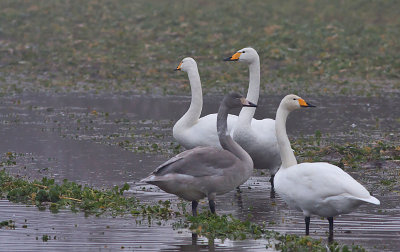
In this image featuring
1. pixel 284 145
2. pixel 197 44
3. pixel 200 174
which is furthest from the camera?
pixel 197 44

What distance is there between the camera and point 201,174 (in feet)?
32.2

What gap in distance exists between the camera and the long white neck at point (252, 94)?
41.2 feet

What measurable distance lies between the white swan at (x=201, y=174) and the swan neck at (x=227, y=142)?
34 mm

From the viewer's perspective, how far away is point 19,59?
30.1 meters

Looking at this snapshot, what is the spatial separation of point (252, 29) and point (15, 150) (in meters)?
19.8

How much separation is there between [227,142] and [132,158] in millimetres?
4564

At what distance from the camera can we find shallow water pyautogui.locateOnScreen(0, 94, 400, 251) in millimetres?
8938

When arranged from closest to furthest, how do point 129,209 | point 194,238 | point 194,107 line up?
1. point 194,238
2. point 129,209
3. point 194,107

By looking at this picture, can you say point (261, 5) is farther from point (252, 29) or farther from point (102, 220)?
point (102, 220)

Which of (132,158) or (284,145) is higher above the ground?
(132,158)

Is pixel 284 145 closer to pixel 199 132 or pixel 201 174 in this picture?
pixel 201 174

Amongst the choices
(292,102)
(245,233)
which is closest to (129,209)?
(245,233)

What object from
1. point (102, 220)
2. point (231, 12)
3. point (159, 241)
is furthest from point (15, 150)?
point (231, 12)

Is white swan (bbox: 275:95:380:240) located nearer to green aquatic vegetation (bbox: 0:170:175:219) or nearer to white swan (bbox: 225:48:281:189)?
green aquatic vegetation (bbox: 0:170:175:219)
